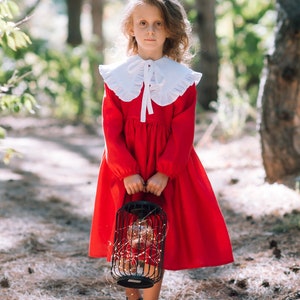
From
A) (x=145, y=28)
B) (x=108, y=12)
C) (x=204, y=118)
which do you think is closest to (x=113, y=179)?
(x=145, y=28)

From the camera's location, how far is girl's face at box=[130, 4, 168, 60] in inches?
106

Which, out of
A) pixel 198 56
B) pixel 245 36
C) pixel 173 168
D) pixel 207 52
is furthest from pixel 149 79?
pixel 245 36

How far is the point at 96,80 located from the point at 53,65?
79cm

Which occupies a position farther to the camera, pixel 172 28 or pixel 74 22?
pixel 74 22

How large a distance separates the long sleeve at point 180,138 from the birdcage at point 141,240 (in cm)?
22

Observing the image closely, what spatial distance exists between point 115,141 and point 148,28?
54 centimetres

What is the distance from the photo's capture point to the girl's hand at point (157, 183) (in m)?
2.62

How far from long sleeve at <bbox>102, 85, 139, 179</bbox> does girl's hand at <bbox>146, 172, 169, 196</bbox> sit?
0.28 feet

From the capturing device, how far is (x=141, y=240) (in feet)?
8.58

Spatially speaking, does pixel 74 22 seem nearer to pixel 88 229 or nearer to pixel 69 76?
pixel 69 76

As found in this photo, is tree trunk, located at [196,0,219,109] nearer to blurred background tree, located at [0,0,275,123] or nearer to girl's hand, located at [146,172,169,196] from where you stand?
blurred background tree, located at [0,0,275,123]

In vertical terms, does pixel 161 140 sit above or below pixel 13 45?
below

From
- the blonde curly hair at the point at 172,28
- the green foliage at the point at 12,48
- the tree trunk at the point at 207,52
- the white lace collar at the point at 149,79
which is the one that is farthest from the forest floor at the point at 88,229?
the tree trunk at the point at 207,52

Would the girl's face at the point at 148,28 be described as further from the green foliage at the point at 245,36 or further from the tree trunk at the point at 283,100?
the green foliage at the point at 245,36
